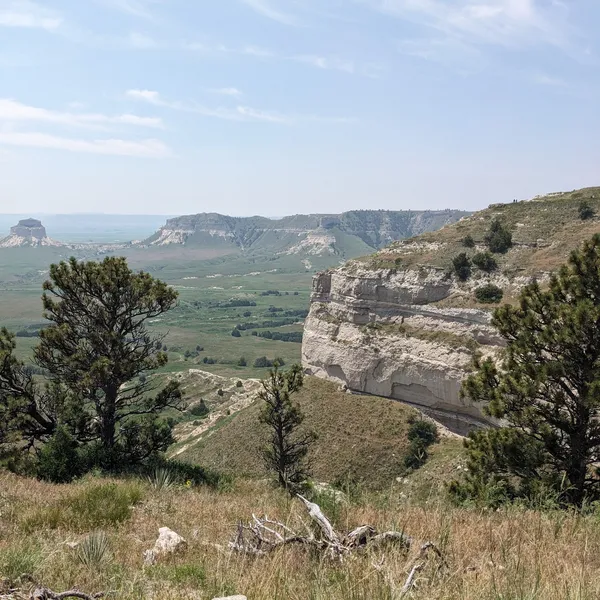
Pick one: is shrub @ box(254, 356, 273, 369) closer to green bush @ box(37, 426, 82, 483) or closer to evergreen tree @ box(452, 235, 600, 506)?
green bush @ box(37, 426, 82, 483)

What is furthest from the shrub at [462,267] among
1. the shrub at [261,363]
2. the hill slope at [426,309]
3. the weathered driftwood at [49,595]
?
the shrub at [261,363]

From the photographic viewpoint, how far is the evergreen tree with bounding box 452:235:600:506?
44.9 ft

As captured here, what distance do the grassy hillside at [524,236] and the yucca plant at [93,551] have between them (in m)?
41.7

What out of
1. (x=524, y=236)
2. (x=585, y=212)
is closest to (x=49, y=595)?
(x=524, y=236)

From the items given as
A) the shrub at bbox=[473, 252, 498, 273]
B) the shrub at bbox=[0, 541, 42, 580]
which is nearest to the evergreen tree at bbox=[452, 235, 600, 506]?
the shrub at bbox=[0, 541, 42, 580]

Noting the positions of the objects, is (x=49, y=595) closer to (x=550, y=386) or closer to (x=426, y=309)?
(x=550, y=386)

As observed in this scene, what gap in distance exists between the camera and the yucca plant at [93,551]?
15.0ft

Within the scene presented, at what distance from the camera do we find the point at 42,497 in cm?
842

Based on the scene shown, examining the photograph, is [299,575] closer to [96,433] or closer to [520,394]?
[520,394]

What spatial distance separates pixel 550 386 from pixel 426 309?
29.9 m

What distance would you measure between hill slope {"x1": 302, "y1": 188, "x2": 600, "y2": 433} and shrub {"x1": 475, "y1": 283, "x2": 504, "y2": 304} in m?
0.59

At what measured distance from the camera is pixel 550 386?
48.0 ft

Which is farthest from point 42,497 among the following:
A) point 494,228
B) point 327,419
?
point 494,228

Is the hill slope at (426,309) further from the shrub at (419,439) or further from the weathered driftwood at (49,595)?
the weathered driftwood at (49,595)
